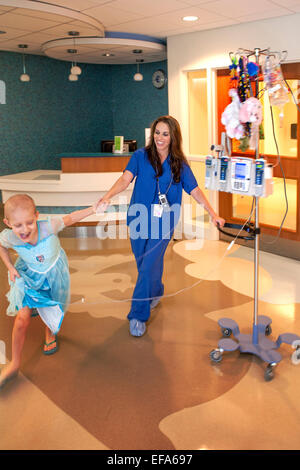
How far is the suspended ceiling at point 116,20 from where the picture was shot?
161 inches

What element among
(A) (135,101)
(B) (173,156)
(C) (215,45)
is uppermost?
(C) (215,45)

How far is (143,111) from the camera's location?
8.61 metres

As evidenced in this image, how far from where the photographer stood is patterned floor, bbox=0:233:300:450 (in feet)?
6.79

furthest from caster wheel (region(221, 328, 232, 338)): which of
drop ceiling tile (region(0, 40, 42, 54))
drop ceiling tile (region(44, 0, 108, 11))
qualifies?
drop ceiling tile (region(0, 40, 42, 54))

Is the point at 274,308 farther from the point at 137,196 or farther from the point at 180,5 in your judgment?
the point at 180,5

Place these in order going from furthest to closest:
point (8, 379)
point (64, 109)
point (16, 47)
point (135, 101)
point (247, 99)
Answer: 1. point (135, 101)
2. point (64, 109)
3. point (16, 47)
4. point (8, 379)
5. point (247, 99)

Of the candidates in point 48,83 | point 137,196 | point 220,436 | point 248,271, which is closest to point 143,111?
point 48,83

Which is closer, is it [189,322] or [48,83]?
[189,322]

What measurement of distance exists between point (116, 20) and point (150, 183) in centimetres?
267

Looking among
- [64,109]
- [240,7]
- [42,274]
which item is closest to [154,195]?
[42,274]

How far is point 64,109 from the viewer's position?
8438 mm

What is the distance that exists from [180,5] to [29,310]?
3.07m

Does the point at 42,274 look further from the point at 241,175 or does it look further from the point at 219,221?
the point at 241,175
